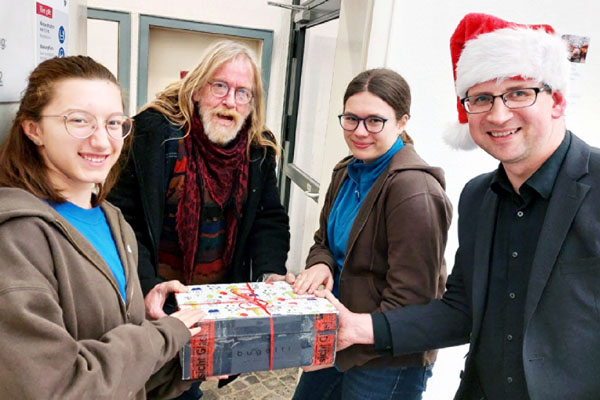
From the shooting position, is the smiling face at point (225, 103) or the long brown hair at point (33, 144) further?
the smiling face at point (225, 103)

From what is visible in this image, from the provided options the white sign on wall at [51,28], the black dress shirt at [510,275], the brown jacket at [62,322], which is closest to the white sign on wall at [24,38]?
the white sign on wall at [51,28]

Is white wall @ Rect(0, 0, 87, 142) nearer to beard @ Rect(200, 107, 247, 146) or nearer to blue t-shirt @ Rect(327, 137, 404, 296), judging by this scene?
beard @ Rect(200, 107, 247, 146)

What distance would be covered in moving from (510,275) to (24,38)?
1.39 meters

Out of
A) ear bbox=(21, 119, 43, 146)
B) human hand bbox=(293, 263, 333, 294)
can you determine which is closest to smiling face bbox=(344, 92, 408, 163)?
human hand bbox=(293, 263, 333, 294)

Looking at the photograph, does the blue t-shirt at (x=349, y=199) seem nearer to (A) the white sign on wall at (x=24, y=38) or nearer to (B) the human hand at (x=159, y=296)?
(B) the human hand at (x=159, y=296)

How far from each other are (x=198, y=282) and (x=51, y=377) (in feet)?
3.12

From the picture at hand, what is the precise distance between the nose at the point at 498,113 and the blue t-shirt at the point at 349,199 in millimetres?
418

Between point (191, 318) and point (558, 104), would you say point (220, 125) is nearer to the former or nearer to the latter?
point (191, 318)

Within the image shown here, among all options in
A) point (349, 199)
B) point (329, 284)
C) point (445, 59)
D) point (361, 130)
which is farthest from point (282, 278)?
point (445, 59)

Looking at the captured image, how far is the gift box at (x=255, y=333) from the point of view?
1116 millimetres

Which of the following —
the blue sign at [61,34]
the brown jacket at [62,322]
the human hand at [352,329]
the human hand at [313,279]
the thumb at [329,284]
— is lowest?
the human hand at [352,329]

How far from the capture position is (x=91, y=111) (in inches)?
37.3

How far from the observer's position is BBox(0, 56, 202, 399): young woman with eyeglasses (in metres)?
0.75

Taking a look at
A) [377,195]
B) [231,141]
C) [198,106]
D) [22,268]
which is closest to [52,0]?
[198,106]
